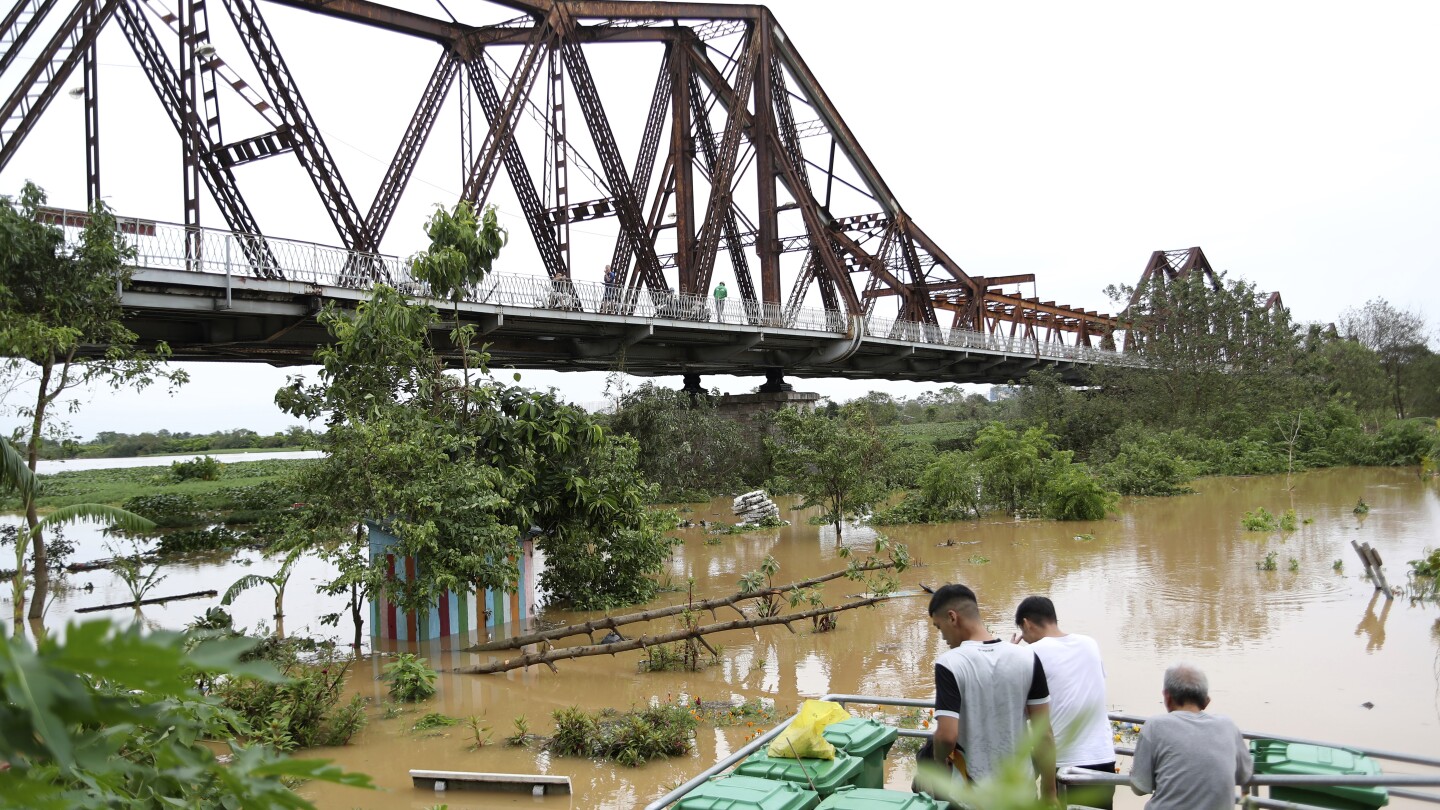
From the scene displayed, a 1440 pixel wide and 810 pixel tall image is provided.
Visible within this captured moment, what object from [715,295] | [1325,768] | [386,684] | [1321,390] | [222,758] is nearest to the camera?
[1325,768]

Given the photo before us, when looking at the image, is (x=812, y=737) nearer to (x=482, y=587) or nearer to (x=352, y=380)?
(x=482, y=587)

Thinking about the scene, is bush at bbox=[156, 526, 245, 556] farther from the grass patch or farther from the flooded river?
the flooded river

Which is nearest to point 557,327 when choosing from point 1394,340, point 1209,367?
point 1209,367

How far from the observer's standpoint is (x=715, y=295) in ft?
90.8

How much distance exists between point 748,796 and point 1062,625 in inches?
307

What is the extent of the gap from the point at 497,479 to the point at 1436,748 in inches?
348

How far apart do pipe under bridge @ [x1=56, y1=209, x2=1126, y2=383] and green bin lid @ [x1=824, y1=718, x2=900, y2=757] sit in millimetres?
8738

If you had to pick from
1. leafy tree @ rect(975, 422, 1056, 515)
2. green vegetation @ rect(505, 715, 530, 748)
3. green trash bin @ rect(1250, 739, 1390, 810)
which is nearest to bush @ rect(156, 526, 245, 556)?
green vegetation @ rect(505, 715, 530, 748)

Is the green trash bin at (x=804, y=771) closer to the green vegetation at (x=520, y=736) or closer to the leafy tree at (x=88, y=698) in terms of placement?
the green vegetation at (x=520, y=736)

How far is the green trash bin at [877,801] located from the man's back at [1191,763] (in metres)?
0.86

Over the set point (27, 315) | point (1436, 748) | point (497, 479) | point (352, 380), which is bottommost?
point (1436, 748)

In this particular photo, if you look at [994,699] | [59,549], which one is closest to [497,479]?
[994,699]

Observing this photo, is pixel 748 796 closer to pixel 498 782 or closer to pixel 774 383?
pixel 498 782

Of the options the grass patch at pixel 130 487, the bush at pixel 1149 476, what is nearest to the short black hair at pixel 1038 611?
the grass patch at pixel 130 487
